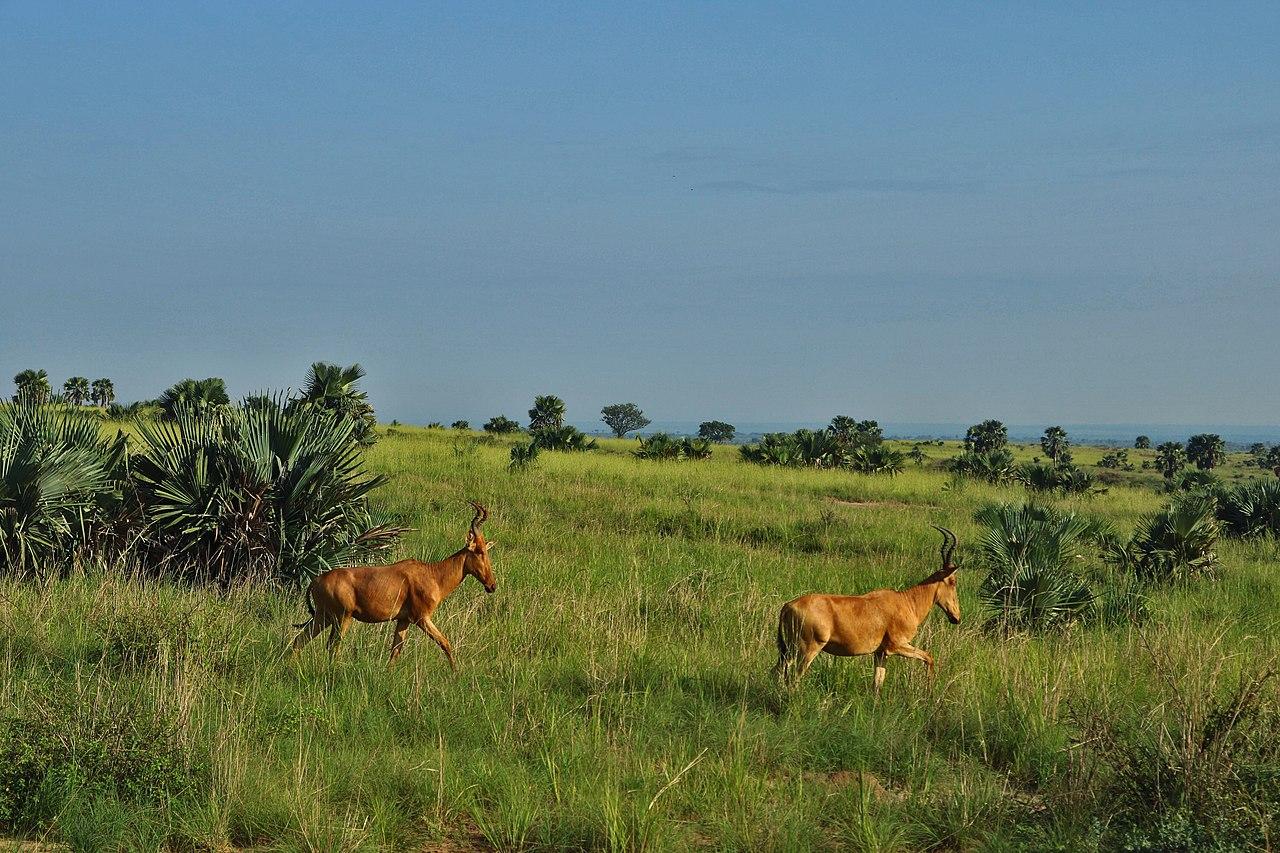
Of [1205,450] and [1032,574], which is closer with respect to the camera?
[1032,574]

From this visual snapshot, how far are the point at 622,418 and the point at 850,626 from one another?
600ft

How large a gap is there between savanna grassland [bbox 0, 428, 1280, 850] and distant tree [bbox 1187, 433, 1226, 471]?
3731 inches

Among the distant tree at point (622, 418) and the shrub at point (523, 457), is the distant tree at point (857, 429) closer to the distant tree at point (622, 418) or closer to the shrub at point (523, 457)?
the shrub at point (523, 457)

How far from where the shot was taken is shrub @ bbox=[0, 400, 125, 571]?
470 inches

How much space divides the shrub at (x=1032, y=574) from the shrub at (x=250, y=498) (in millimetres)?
6748

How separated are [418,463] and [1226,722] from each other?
25657 mm

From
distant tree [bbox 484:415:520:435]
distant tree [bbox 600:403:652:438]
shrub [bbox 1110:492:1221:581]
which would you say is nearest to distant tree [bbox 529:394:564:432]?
distant tree [bbox 484:415:520:435]

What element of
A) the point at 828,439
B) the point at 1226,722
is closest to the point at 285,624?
the point at 1226,722

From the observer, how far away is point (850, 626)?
25.2 feet

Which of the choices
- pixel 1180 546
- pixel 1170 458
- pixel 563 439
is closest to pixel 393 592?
pixel 1180 546

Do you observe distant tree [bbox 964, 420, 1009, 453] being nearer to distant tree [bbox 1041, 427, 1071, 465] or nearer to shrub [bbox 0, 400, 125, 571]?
distant tree [bbox 1041, 427, 1071, 465]

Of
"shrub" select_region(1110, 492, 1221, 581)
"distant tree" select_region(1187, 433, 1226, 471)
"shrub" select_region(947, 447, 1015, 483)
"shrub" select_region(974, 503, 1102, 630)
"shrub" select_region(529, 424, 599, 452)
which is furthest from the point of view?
"distant tree" select_region(1187, 433, 1226, 471)

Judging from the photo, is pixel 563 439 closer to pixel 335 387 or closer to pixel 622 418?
pixel 335 387

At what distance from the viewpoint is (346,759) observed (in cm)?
645
